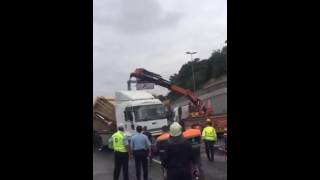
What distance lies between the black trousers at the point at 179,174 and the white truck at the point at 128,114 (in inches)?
520

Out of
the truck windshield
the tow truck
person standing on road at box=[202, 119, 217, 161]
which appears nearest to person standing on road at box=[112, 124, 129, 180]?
person standing on road at box=[202, 119, 217, 161]

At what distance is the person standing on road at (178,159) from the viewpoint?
21.9ft

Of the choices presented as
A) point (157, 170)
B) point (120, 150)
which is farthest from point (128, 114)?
point (120, 150)

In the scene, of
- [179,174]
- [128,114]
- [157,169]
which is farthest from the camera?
[128,114]

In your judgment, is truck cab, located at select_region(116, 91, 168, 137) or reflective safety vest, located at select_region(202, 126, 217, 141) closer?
reflective safety vest, located at select_region(202, 126, 217, 141)

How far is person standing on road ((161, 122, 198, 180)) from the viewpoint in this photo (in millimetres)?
6668

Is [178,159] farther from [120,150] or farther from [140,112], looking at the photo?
[140,112]

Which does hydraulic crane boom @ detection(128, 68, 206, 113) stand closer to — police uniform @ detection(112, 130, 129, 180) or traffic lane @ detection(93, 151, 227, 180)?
traffic lane @ detection(93, 151, 227, 180)

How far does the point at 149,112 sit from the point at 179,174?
48.8ft

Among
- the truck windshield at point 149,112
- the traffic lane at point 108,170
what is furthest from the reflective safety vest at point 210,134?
the truck windshield at point 149,112

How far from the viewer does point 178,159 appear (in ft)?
22.0
